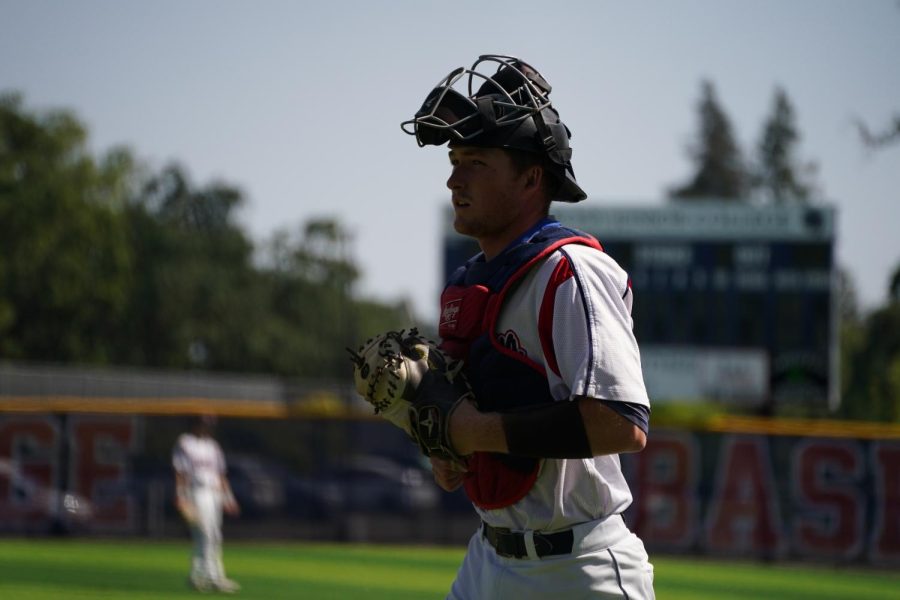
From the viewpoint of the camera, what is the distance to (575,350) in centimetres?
297

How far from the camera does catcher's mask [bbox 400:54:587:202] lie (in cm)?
327

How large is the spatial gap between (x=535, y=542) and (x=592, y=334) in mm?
574

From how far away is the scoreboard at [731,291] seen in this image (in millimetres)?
24812

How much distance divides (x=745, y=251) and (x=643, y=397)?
2287 cm

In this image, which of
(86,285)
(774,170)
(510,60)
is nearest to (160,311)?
(86,285)

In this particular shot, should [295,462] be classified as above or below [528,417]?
below

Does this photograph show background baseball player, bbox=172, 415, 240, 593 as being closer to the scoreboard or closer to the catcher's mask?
the catcher's mask

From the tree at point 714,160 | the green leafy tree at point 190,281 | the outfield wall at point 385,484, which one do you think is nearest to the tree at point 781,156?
the tree at point 714,160

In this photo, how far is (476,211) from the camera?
10.9 feet

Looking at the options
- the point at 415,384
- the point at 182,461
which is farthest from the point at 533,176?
the point at 182,461

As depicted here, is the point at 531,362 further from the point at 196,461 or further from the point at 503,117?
the point at 196,461

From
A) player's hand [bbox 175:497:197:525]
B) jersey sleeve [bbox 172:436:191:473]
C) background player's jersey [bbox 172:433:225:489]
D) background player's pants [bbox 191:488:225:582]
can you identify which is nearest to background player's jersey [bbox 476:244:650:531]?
background player's pants [bbox 191:488:225:582]

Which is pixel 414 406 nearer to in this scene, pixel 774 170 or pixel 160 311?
pixel 160 311

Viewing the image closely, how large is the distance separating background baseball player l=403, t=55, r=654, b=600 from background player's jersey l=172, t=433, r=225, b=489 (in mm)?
11165
